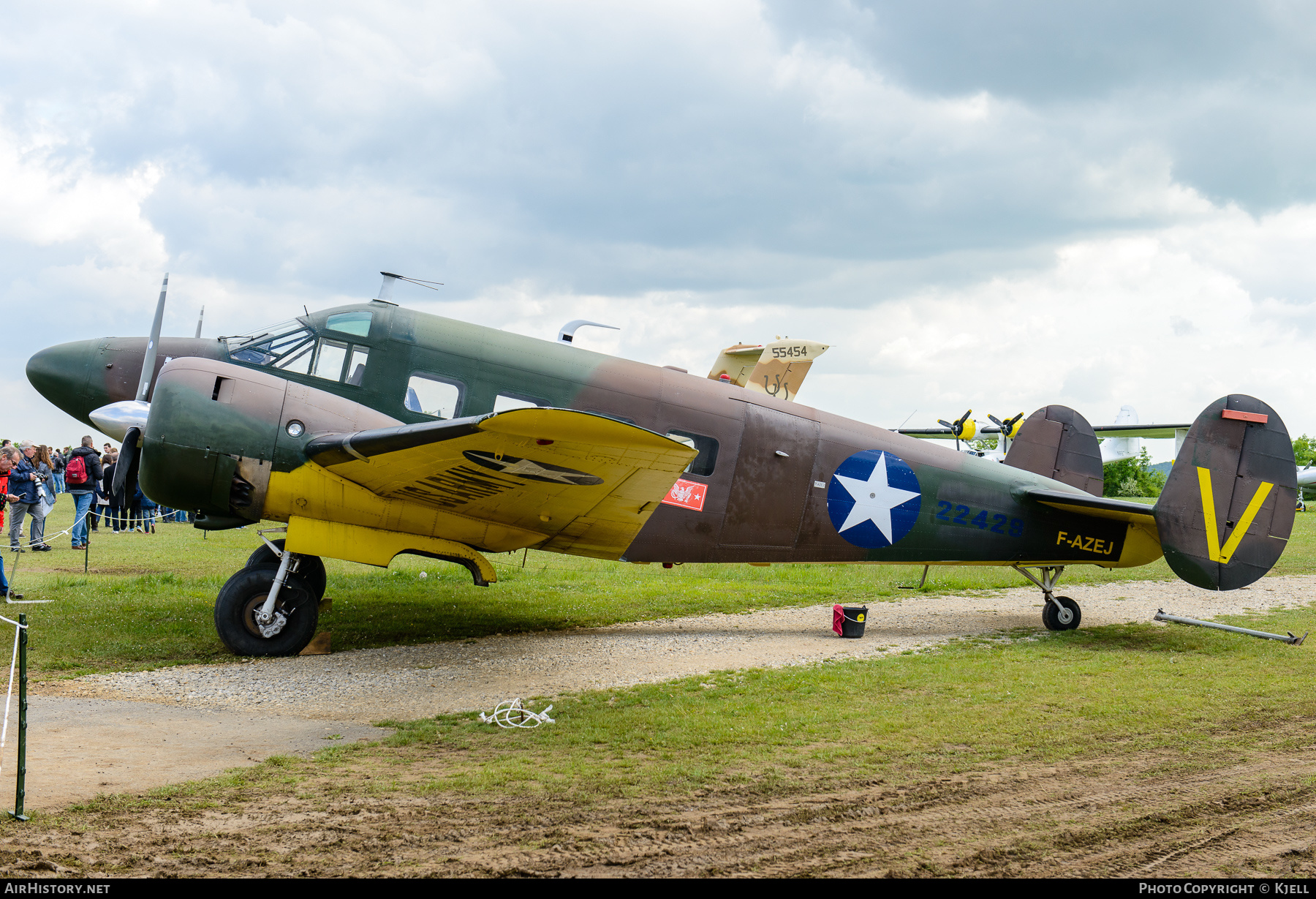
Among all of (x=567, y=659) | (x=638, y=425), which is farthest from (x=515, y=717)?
(x=638, y=425)

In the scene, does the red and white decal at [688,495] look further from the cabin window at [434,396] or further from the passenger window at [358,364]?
the passenger window at [358,364]

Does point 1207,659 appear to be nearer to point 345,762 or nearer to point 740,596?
point 740,596

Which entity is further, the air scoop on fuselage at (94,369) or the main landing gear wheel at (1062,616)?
the main landing gear wheel at (1062,616)

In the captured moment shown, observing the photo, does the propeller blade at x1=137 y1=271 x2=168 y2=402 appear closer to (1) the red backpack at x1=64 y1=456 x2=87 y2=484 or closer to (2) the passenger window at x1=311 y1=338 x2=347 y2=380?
(2) the passenger window at x1=311 y1=338 x2=347 y2=380

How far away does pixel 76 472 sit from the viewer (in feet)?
55.3

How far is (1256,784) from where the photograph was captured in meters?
5.14

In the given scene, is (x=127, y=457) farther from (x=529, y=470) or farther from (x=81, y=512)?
(x=81, y=512)

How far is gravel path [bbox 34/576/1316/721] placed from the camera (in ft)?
23.8

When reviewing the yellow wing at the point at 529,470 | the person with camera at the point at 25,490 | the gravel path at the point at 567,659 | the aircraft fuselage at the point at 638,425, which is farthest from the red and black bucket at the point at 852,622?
the person with camera at the point at 25,490

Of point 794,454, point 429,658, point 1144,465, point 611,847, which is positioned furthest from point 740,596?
point 1144,465

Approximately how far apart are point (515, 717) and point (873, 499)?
224 inches

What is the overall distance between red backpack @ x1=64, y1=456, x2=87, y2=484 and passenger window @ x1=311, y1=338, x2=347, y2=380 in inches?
433

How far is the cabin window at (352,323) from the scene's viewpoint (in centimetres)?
922

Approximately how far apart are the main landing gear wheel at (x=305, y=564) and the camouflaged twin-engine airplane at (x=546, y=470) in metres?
0.04
